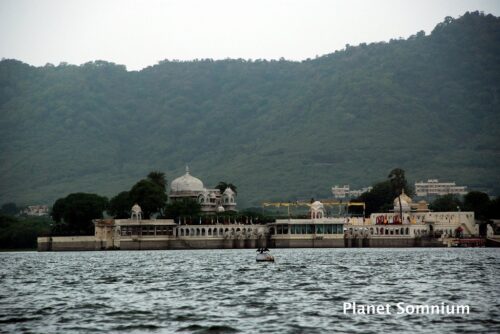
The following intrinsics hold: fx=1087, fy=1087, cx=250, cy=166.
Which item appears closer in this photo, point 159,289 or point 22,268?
point 159,289

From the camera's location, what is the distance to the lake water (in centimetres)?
5303

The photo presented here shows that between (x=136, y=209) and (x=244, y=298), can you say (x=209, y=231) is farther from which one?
(x=244, y=298)

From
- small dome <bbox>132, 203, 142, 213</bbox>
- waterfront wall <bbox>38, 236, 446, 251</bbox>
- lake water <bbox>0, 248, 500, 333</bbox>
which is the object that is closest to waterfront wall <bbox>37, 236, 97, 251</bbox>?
waterfront wall <bbox>38, 236, 446, 251</bbox>

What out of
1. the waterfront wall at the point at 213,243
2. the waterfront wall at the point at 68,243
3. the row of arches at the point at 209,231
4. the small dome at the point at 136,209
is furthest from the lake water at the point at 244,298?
the small dome at the point at 136,209

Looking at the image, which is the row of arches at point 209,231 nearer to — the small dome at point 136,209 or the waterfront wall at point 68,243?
the small dome at point 136,209

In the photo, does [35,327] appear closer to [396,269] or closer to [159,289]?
[159,289]

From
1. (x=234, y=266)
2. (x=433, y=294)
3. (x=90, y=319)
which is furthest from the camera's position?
(x=234, y=266)

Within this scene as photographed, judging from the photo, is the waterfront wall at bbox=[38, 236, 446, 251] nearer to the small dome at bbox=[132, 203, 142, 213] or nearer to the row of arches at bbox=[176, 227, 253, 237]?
the row of arches at bbox=[176, 227, 253, 237]

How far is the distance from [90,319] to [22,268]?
202 feet

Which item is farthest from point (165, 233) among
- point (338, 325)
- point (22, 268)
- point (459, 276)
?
point (338, 325)

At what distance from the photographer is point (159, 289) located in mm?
75438

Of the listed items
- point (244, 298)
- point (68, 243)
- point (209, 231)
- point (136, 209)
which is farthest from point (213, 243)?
point (244, 298)

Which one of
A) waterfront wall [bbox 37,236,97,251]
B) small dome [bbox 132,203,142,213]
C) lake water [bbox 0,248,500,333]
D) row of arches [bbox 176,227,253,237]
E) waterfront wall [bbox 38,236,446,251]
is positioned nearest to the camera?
lake water [bbox 0,248,500,333]

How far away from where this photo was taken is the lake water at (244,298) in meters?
53.0
